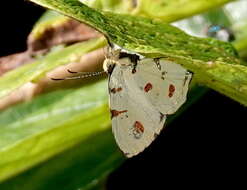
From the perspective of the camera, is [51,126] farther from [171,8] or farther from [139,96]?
[171,8]

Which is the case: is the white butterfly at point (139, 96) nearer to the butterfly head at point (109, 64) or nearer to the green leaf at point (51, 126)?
the butterfly head at point (109, 64)

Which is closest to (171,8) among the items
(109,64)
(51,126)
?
(109,64)

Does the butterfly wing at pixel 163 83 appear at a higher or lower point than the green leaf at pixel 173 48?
lower

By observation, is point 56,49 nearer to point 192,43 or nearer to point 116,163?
point 116,163

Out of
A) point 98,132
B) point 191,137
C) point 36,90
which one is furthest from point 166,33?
point 191,137

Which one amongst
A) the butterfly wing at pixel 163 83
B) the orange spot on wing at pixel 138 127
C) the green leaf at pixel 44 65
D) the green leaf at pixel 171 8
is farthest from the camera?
the green leaf at pixel 171 8

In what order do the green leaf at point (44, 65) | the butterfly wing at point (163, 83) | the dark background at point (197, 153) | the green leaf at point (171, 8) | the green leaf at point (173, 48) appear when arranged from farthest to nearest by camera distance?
the dark background at point (197, 153), the green leaf at point (171, 8), the green leaf at point (44, 65), the butterfly wing at point (163, 83), the green leaf at point (173, 48)

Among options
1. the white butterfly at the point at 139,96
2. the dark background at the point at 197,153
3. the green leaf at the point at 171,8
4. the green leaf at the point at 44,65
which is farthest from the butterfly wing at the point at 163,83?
the dark background at the point at 197,153

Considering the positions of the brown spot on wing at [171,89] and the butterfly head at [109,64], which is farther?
the butterfly head at [109,64]

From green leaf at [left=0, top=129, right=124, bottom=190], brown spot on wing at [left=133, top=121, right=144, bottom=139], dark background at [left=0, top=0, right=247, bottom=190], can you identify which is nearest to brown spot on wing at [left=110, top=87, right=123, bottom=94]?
brown spot on wing at [left=133, top=121, right=144, bottom=139]
